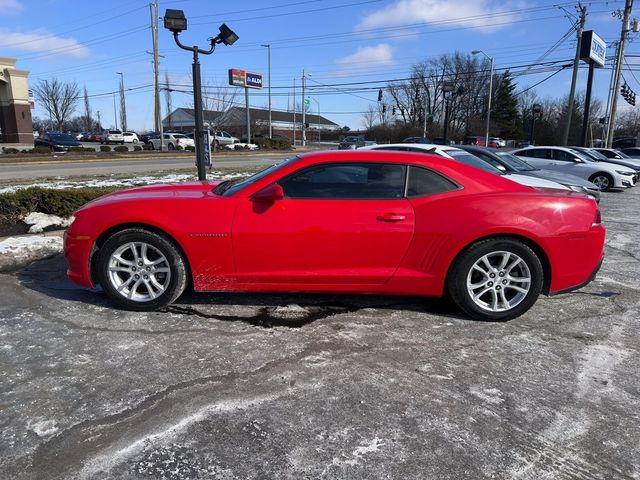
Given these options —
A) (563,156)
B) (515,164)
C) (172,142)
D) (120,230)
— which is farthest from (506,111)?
(120,230)

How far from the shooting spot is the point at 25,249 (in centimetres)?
617


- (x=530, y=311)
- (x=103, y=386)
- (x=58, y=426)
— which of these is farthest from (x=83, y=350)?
(x=530, y=311)

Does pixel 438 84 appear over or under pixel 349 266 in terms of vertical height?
over

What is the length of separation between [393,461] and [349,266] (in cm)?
190

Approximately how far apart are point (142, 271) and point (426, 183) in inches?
100

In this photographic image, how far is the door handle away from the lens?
159 inches

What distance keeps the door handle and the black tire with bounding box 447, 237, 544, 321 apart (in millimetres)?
600

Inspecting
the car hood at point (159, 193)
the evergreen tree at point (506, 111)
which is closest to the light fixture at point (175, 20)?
the car hood at point (159, 193)

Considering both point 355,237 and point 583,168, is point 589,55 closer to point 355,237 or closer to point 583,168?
point 583,168

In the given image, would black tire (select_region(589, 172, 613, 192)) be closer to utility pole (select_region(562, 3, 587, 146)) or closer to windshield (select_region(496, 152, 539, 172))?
windshield (select_region(496, 152, 539, 172))

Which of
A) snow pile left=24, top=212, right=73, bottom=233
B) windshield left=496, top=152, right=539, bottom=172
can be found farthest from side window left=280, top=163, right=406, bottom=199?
windshield left=496, top=152, right=539, bottom=172

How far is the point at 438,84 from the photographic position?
83875 millimetres

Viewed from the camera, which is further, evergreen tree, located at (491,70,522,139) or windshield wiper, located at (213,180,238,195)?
evergreen tree, located at (491,70,522,139)

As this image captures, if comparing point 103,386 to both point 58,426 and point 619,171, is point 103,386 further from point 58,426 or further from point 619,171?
point 619,171
